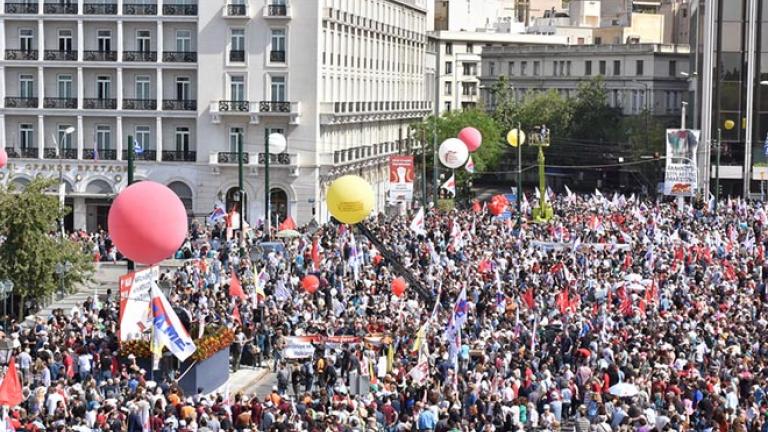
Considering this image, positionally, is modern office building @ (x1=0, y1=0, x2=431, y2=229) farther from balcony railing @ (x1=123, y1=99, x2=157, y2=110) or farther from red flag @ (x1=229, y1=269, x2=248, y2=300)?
red flag @ (x1=229, y1=269, x2=248, y2=300)

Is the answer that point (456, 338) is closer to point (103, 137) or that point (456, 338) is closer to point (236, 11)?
point (236, 11)

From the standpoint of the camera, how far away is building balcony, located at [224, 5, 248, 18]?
76.3 meters

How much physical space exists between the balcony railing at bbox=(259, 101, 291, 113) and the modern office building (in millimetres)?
60

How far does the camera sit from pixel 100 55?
77.6 meters

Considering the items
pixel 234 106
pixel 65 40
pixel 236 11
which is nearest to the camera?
pixel 236 11


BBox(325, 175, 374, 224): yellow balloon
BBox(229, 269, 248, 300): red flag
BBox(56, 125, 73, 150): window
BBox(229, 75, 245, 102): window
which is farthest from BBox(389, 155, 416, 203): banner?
BBox(229, 269, 248, 300): red flag

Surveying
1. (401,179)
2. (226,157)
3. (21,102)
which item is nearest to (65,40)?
(21,102)

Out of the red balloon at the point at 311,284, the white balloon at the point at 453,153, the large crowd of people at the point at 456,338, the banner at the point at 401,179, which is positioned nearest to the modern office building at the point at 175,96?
the banner at the point at 401,179

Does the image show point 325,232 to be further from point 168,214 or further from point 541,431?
point 541,431

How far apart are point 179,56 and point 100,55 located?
11.3 ft

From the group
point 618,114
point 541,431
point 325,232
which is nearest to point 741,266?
point 325,232

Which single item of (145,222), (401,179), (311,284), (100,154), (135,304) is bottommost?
(311,284)

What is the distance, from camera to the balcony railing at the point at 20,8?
256ft

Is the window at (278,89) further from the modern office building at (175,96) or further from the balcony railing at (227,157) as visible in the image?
the balcony railing at (227,157)
